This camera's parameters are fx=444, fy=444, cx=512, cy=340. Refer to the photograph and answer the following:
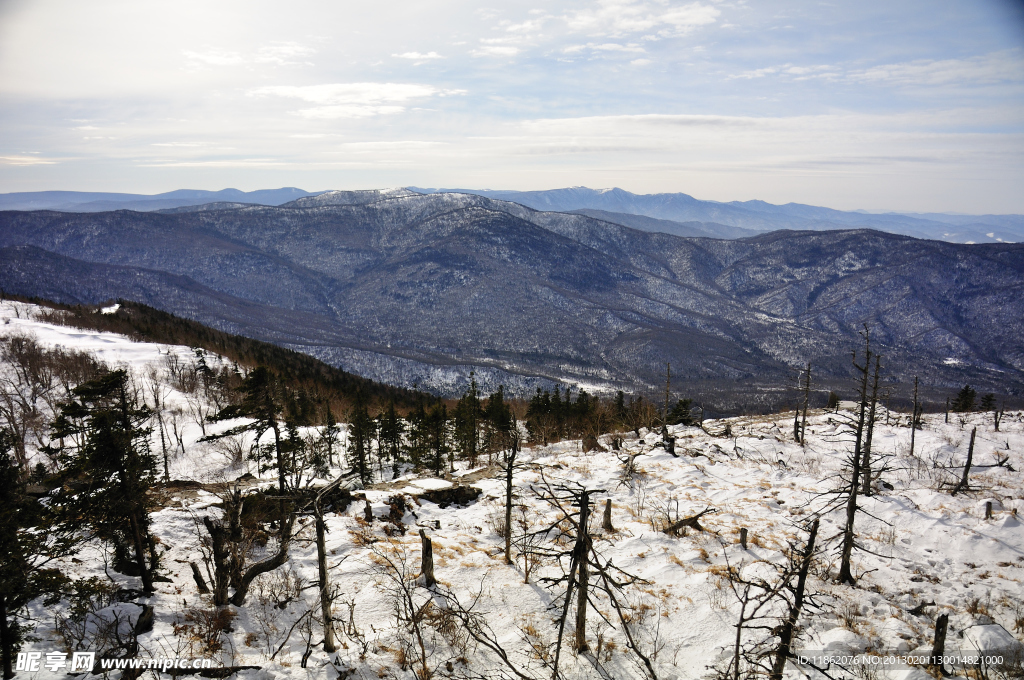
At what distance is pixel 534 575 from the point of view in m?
15.0

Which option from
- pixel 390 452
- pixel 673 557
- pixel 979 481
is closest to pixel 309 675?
pixel 673 557

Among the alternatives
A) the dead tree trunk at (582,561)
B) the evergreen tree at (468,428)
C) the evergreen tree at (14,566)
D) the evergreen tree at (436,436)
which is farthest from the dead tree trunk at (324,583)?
the evergreen tree at (468,428)

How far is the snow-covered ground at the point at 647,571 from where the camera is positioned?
1099 centimetres

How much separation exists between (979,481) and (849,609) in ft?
Result: 86.0

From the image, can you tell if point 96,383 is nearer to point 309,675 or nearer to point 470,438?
point 309,675

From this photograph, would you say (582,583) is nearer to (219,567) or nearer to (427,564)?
(427,564)

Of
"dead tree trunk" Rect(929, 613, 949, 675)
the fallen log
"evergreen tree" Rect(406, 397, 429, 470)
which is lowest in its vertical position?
"evergreen tree" Rect(406, 397, 429, 470)

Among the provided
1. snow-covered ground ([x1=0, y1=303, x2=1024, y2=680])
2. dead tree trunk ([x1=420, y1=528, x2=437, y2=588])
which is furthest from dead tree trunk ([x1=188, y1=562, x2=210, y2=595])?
dead tree trunk ([x1=420, y1=528, x2=437, y2=588])

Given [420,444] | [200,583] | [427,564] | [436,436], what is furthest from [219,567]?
[420,444]

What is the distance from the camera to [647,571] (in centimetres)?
1517

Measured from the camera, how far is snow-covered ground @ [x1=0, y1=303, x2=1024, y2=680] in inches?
433

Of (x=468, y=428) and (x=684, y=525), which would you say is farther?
(x=468, y=428)

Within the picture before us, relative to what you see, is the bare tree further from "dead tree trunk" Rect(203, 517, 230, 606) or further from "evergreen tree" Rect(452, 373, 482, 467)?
"evergreen tree" Rect(452, 373, 482, 467)

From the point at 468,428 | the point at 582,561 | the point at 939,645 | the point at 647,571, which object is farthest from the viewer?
the point at 468,428
